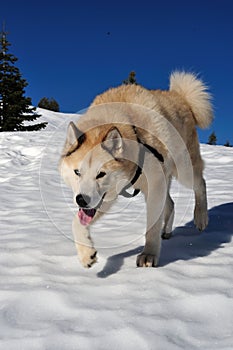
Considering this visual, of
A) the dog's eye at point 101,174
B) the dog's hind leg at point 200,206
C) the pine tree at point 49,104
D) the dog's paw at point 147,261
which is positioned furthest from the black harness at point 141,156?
the pine tree at point 49,104

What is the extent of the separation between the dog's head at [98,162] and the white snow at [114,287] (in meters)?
0.52

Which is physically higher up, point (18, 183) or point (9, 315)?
point (18, 183)

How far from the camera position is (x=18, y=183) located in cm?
695

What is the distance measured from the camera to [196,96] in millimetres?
4293

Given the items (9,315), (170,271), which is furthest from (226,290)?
(9,315)

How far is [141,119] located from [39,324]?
5.89 feet

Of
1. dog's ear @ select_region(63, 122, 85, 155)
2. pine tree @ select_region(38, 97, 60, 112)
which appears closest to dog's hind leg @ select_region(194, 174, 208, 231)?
dog's ear @ select_region(63, 122, 85, 155)

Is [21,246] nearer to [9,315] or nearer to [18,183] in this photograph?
[9,315]

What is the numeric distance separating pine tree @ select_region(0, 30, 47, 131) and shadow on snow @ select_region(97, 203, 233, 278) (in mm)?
22492

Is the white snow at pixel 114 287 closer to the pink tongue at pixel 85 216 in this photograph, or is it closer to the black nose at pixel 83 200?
the pink tongue at pixel 85 216

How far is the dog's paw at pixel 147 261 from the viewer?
2.87 metres

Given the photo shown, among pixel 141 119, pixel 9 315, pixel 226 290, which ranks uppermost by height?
pixel 141 119

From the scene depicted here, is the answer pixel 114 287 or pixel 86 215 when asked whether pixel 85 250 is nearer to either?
pixel 86 215

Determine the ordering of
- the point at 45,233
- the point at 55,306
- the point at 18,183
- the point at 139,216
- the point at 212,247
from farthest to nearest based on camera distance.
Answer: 1. the point at 18,183
2. the point at 139,216
3. the point at 45,233
4. the point at 212,247
5. the point at 55,306
